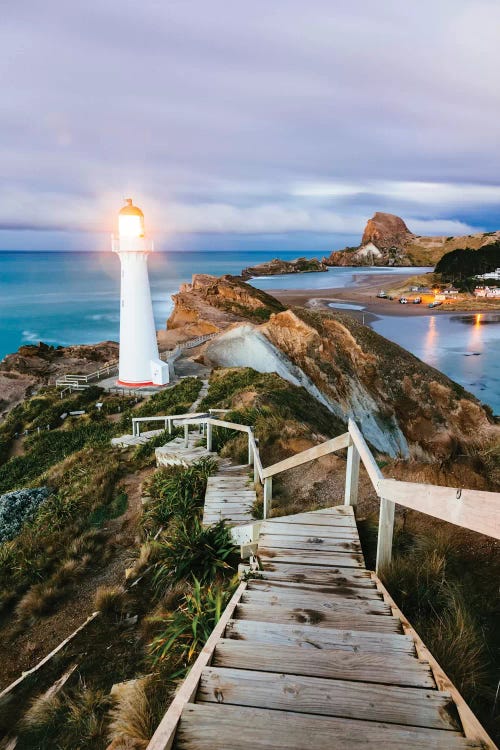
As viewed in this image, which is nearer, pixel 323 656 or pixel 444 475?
pixel 323 656

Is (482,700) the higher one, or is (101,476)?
(482,700)

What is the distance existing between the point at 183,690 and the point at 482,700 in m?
1.79

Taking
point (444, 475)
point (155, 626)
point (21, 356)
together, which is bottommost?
point (21, 356)

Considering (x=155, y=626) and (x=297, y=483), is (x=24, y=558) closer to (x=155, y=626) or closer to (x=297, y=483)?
(x=155, y=626)

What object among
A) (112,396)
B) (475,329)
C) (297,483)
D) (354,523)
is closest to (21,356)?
(112,396)

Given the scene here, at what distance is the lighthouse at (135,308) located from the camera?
2170 cm

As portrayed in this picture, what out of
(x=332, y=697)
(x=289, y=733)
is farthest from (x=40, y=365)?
(x=289, y=733)

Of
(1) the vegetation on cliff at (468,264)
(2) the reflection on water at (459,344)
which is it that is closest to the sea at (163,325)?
(2) the reflection on water at (459,344)

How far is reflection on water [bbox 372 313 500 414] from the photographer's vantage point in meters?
38.3

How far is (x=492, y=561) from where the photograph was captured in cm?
425

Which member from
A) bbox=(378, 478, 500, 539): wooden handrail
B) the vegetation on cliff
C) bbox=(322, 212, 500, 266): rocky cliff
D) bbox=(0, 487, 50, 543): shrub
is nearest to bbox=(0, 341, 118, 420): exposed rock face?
bbox=(0, 487, 50, 543): shrub

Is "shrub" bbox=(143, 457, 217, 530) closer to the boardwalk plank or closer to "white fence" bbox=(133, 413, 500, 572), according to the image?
"white fence" bbox=(133, 413, 500, 572)

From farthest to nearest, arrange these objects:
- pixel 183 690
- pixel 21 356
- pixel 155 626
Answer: pixel 21 356, pixel 155 626, pixel 183 690

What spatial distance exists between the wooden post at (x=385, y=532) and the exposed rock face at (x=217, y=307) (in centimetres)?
3831
